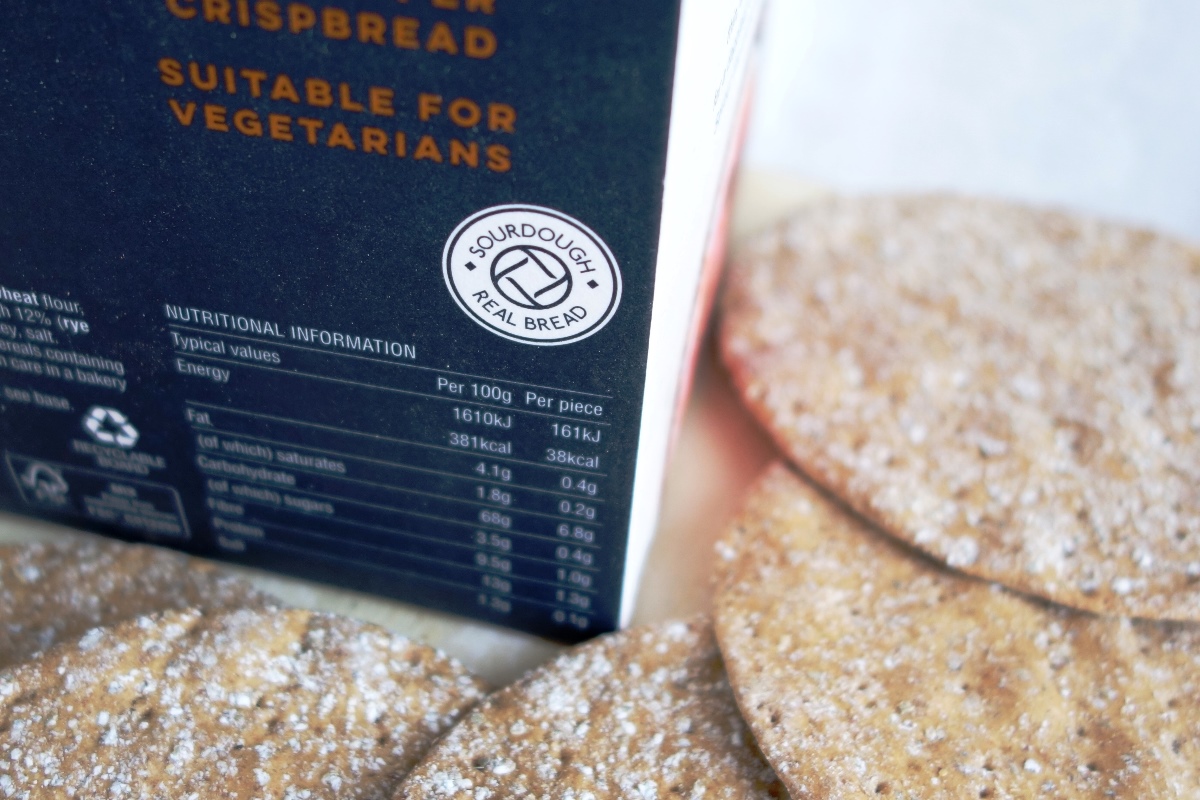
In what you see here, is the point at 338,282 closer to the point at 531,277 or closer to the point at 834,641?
the point at 531,277

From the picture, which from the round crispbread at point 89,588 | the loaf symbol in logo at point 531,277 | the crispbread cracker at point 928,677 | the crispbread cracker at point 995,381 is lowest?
the round crispbread at point 89,588

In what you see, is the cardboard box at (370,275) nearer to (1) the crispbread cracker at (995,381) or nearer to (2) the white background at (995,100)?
(1) the crispbread cracker at (995,381)

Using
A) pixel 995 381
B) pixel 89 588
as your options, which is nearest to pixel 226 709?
pixel 89 588

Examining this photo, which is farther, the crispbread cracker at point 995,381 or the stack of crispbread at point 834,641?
the crispbread cracker at point 995,381

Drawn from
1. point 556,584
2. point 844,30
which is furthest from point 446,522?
point 844,30

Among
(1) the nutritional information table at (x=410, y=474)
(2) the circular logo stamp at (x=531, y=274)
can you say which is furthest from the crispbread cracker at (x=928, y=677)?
(2) the circular logo stamp at (x=531, y=274)

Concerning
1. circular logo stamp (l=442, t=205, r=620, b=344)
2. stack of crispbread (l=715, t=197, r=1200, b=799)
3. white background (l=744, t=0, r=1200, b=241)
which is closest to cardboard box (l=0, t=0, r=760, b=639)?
circular logo stamp (l=442, t=205, r=620, b=344)

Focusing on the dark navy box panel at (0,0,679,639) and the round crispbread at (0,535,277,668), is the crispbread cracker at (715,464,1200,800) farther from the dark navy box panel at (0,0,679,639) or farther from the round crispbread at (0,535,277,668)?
the round crispbread at (0,535,277,668)
